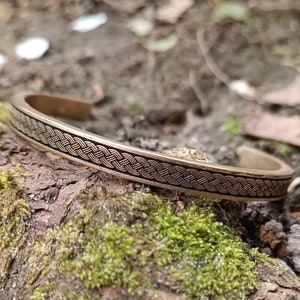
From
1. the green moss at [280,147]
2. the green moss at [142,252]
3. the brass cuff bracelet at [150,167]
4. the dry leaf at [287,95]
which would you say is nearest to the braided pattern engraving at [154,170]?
the brass cuff bracelet at [150,167]

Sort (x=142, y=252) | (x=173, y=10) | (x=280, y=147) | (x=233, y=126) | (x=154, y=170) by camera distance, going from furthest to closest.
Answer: (x=173, y=10)
(x=233, y=126)
(x=280, y=147)
(x=154, y=170)
(x=142, y=252)

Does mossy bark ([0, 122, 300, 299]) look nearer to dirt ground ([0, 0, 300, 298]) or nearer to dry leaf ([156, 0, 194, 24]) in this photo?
dirt ground ([0, 0, 300, 298])

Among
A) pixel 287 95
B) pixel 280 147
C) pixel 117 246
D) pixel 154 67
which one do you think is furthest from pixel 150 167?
pixel 154 67

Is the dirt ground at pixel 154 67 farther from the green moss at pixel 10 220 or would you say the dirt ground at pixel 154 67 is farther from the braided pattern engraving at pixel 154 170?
the green moss at pixel 10 220

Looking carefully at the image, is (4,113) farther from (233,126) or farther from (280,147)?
(280,147)

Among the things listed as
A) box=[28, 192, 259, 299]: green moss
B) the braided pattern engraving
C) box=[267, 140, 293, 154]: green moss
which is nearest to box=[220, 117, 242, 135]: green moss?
box=[267, 140, 293, 154]: green moss
